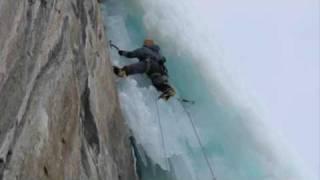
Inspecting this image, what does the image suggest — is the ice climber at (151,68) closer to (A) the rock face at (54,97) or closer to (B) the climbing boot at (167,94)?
(B) the climbing boot at (167,94)

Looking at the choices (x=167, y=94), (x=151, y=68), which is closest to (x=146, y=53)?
(x=151, y=68)

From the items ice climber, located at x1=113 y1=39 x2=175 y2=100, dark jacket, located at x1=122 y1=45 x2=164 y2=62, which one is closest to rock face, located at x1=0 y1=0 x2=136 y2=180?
ice climber, located at x1=113 y1=39 x2=175 y2=100

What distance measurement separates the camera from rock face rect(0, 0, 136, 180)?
199 inches

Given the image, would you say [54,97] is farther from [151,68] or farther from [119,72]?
[151,68]

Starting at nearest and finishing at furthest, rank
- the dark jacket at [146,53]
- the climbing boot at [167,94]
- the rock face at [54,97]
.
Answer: the rock face at [54,97], the climbing boot at [167,94], the dark jacket at [146,53]

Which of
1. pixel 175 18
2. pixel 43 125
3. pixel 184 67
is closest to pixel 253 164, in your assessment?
pixel 184 67

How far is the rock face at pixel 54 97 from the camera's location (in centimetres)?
504

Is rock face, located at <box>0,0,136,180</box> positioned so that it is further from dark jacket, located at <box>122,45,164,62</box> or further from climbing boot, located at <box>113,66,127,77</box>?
dark jacket, located at <box>122,45,164,62</box>

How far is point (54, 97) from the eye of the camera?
5.70 metres

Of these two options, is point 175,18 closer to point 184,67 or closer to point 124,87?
point 184,67

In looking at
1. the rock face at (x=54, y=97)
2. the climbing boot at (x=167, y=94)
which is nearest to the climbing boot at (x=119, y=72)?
the climbing boot at (x=167, y=94)

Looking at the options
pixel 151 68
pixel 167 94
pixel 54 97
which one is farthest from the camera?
pixel 151 68

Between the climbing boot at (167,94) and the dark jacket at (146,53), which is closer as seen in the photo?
the climbing boot at (167,94)

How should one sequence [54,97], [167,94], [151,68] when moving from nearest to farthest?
[54,97] < [167,94] < [151,68]
